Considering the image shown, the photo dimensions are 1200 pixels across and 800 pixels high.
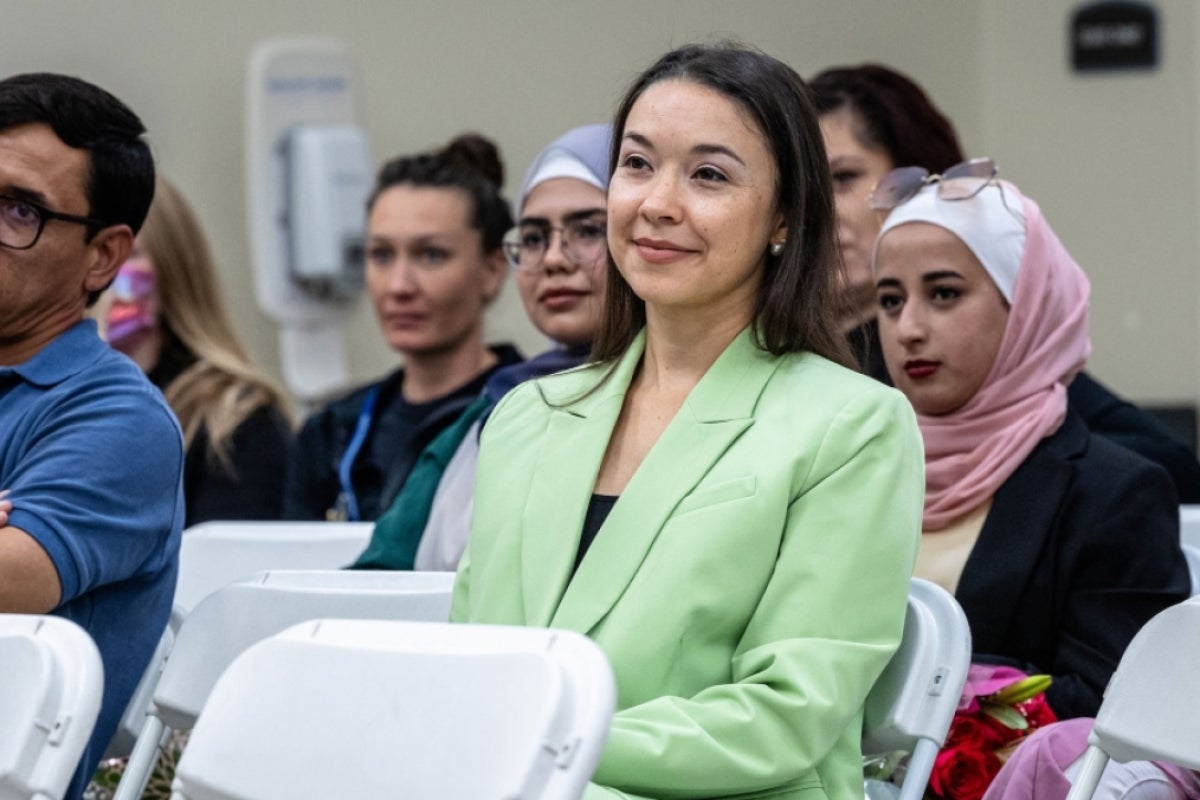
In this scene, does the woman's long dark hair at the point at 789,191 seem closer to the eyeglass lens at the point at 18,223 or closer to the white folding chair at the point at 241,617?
the white folding chair at the point at 241,617

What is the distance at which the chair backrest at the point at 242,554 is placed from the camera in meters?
3.22

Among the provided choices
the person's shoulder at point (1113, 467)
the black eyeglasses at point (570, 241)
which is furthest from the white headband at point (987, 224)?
the black eyeglasses at point (570, 241)

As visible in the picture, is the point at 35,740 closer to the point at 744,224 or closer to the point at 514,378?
the point at 744,224

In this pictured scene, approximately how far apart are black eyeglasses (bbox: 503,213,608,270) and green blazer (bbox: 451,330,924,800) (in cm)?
130

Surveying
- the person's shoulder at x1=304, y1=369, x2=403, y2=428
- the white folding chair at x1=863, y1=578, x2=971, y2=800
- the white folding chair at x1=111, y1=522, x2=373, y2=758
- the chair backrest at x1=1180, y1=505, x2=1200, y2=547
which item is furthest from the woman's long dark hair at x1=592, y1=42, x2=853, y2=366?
the person's shoulder at x1=304, y1=369, x2=403, y2=428

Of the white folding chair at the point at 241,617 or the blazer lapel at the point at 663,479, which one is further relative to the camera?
the white folding chair at the point at 241,617

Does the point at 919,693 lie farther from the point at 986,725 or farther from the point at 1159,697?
the point at 986,725

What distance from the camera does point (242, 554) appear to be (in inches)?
127

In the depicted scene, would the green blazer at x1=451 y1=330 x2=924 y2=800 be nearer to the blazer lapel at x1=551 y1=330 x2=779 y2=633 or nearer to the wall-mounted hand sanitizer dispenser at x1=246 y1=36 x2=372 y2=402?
the blazer lapel at x1=551 y1=330 x2=779 y2=633

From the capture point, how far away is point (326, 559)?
3.33 metres

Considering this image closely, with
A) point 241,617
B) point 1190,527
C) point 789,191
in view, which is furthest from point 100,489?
point 1190,527

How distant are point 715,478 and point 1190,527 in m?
1.21

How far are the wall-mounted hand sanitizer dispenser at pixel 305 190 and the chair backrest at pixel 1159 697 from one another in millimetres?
3810

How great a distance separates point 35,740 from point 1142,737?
3.94 ft
